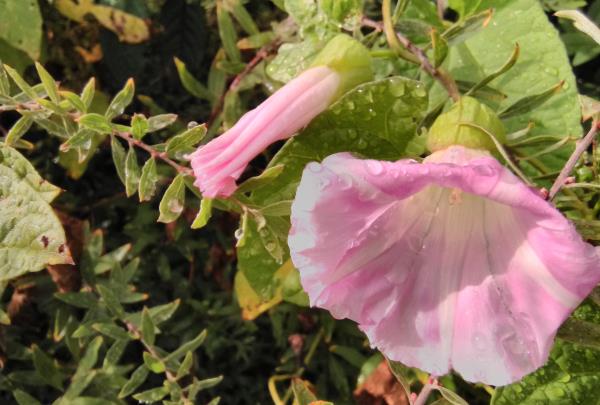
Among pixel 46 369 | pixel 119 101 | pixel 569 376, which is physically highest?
pixel 119 101

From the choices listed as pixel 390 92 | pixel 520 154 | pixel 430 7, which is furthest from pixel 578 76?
pixel 390 92

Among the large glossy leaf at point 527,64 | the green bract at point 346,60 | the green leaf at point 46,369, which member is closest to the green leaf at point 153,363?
the green leaf at point 46,369

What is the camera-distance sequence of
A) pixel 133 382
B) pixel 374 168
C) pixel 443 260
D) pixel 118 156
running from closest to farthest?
pixel 374 168
pixel 443 260
pixel 118 156
pixel 133 382

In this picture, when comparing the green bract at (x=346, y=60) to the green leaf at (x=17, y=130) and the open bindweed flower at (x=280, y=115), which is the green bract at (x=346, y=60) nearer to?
the open bindweed flower at (x=280, y=115)

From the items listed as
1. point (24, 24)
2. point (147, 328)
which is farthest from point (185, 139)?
point (24, 24)

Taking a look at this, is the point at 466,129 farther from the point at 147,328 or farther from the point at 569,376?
the point at 147,328

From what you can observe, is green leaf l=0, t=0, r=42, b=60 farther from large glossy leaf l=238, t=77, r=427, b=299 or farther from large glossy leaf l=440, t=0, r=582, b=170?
large glossy leaf l=440, t=0, r=582, b=170
